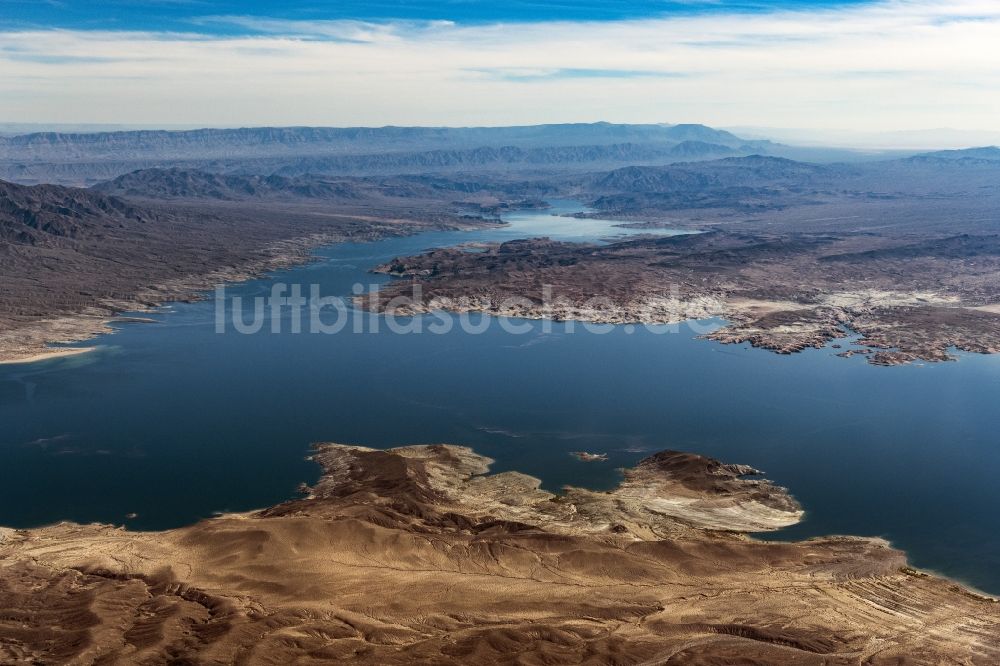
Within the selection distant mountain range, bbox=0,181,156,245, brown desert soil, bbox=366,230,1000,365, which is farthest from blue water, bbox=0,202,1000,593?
distant mountain range, bbox=0,181,156,245

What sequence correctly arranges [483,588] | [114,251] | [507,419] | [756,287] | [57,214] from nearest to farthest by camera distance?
1. [483,588]
2. [507,419]
3. [756,287]
4. [114,251]
5. [57,214]

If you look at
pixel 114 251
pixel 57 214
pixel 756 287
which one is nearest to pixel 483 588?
pixel 756 287

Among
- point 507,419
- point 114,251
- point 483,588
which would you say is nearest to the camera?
point 483,588

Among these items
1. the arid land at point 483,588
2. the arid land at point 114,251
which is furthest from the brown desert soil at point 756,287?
the arid land at point 483,588

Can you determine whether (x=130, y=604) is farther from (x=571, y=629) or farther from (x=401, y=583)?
(x=571, y=629)

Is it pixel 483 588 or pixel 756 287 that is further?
pixel 756 287

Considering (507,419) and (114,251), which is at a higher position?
(114,251)

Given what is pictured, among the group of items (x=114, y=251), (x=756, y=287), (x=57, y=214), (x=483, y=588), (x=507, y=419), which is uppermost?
(x=57, y=214)

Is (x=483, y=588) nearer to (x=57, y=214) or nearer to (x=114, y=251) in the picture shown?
(x=114, y=251)
